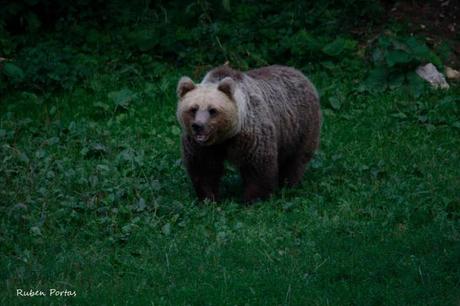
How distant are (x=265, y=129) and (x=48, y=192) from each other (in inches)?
93.4

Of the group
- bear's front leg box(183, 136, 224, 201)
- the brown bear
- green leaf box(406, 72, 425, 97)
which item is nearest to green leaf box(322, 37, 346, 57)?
green leaf box(406, 72, 425, 97)

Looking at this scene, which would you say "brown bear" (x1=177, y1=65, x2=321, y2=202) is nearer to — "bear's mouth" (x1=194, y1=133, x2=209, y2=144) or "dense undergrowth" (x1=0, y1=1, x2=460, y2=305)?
"bear's mouth" (x1=194, y1=133, x2=209, y2=144)

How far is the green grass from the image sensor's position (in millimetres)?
7449

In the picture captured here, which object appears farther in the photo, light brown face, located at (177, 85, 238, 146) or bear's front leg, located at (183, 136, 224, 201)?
bear's front leg, located at (183, 136, 224, 201)

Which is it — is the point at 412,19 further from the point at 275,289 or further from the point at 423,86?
the point at 275,289

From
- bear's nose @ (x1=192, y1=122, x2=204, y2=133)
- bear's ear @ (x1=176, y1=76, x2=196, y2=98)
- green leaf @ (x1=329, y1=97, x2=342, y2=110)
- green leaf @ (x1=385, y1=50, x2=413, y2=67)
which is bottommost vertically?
green leaf @ (x1=329, y1=97, x2=342, y2=110)

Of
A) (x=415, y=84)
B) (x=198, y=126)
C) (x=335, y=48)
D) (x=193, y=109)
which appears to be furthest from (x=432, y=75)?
(x=198, y=126)

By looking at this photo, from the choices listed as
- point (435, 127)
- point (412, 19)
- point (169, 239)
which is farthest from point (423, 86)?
point (169, 239)

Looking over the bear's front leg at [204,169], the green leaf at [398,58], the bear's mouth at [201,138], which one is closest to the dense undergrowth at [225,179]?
the green leaf at [398,58]

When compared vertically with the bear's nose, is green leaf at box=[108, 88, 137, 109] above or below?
below

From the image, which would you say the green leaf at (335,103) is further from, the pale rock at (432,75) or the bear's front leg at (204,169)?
the bear's front leg at (204,169)

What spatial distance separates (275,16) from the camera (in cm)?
1523

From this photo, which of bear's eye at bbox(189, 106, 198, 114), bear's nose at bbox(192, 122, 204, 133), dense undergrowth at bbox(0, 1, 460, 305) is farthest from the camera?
bear's eye at bbox(189, 106, 198, 114)

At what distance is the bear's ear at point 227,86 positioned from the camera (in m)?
9.34
